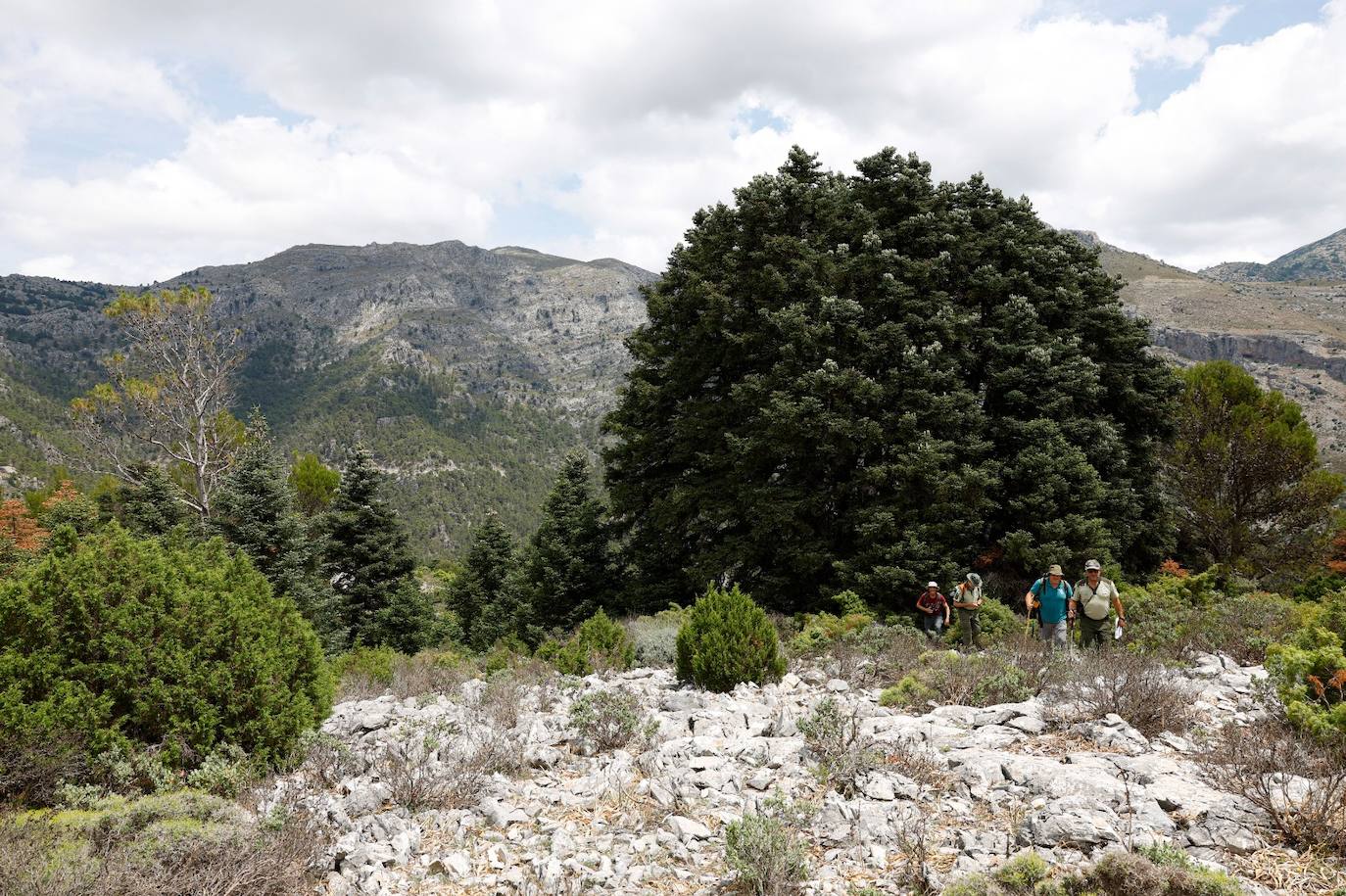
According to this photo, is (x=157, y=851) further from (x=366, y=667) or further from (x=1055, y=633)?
(x=1055, y=633)

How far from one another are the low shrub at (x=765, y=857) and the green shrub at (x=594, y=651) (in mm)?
5649

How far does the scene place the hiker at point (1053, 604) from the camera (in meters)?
10.2

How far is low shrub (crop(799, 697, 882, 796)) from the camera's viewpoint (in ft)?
16.5

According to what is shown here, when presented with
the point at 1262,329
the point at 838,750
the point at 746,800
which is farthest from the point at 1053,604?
the point at 1262,329

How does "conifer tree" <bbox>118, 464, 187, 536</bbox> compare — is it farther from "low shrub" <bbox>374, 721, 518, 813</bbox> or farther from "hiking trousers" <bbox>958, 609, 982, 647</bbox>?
"hiking trousers" <bbox>958, 609, 982, 647</bbox>

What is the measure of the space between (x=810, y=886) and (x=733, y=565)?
14028mm

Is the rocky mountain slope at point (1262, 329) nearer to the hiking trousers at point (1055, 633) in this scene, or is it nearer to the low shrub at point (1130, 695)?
the hiking trousers at point (1055, 633)

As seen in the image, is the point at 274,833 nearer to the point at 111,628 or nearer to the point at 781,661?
the point at 111,628

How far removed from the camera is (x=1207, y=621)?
9.93 m

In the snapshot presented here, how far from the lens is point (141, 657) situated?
5.06 metres

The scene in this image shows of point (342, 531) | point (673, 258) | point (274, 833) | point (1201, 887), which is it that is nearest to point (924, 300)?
point (673, 258)

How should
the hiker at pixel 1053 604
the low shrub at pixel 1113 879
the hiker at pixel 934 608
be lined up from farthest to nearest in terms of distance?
the hiker at pixel 934 608 → the hiker at pixel 1053 604 → the low shrub at pixel 1113 879

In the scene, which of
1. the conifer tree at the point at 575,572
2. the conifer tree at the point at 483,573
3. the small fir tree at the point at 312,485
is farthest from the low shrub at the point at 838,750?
the small fir tree at the point at 312,485

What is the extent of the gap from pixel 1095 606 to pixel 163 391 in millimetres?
29335
